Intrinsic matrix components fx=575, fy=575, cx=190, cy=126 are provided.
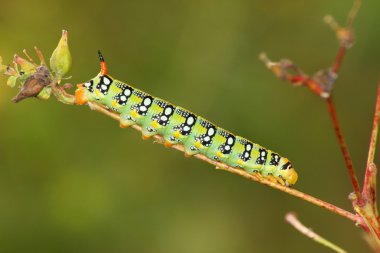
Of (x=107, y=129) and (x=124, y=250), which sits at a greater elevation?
(x=107, y=129)

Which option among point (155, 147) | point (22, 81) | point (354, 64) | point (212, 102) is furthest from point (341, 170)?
point (22, 81)

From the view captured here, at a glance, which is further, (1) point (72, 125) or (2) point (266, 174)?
(1) point (72, 125)

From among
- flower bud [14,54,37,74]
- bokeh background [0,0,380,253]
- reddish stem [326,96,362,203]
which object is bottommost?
reddish stem [326,96,362,203]

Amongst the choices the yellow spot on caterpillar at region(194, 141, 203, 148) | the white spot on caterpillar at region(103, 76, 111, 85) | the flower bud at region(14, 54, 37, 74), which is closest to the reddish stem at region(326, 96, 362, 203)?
the flower bud at region(14, 54, 37, 74)

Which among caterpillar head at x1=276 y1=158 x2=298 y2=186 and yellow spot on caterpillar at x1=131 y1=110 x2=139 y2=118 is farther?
yellow spot on caterpillar at x1=131 y1=110 x2=139 y2=118

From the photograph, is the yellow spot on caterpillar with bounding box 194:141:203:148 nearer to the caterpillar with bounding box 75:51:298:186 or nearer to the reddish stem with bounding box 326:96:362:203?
the caterpillar with bounding box 75:51:298:186

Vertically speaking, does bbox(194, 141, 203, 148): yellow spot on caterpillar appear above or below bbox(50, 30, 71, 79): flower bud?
above

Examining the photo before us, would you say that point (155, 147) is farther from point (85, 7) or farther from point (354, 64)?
point (354, 64)

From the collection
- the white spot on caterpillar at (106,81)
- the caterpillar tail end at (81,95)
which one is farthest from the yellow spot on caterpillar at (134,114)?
the caterpillar tail end at (81,95)

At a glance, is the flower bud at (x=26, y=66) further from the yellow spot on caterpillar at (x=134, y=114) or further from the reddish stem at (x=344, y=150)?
the reddish stem at (x=344, y=150)

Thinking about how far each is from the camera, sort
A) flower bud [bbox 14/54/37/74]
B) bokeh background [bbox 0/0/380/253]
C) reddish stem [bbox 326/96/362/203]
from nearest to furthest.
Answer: reddish stem [bbox 326/96/362/203] < flower bud [bbox 14/54/37/74] < bokeh background [bbox 0/0/380/253]
